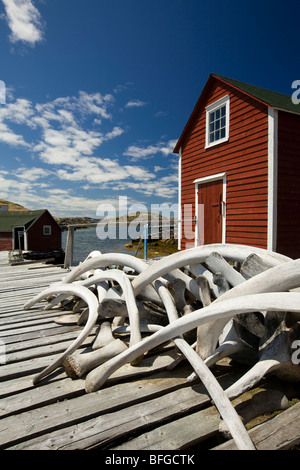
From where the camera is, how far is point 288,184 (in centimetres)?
692

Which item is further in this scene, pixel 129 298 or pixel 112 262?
pixel 112 262

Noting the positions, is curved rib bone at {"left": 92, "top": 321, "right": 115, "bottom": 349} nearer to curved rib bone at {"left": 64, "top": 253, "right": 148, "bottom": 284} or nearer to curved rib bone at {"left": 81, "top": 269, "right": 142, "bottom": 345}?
curved rib bone at {"left": 81, "top": 269, "right": 142, "bottom": 345}

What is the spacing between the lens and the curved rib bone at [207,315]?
1.09m

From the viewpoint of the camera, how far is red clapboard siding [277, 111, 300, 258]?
22.4 feet

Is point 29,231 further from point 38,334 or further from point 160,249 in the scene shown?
point 38,334

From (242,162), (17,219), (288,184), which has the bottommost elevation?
(17,219)

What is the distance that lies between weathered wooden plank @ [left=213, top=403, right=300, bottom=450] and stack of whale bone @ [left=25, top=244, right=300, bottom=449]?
61 mm

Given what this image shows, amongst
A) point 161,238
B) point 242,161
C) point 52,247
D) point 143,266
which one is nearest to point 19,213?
point 52,247

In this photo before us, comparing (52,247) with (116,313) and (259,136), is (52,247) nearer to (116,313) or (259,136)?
(259,136)

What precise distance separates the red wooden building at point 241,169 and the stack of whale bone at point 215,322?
5.70m

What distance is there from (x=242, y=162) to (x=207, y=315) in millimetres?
7306

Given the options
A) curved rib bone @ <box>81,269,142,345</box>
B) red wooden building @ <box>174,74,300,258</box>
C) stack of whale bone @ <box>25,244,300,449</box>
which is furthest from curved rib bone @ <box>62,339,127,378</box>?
red wooden building @ <box>174,74,300,258</box>

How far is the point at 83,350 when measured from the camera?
1.81m

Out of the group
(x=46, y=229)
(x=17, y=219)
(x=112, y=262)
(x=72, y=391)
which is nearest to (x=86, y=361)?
(x=72, y=391)
